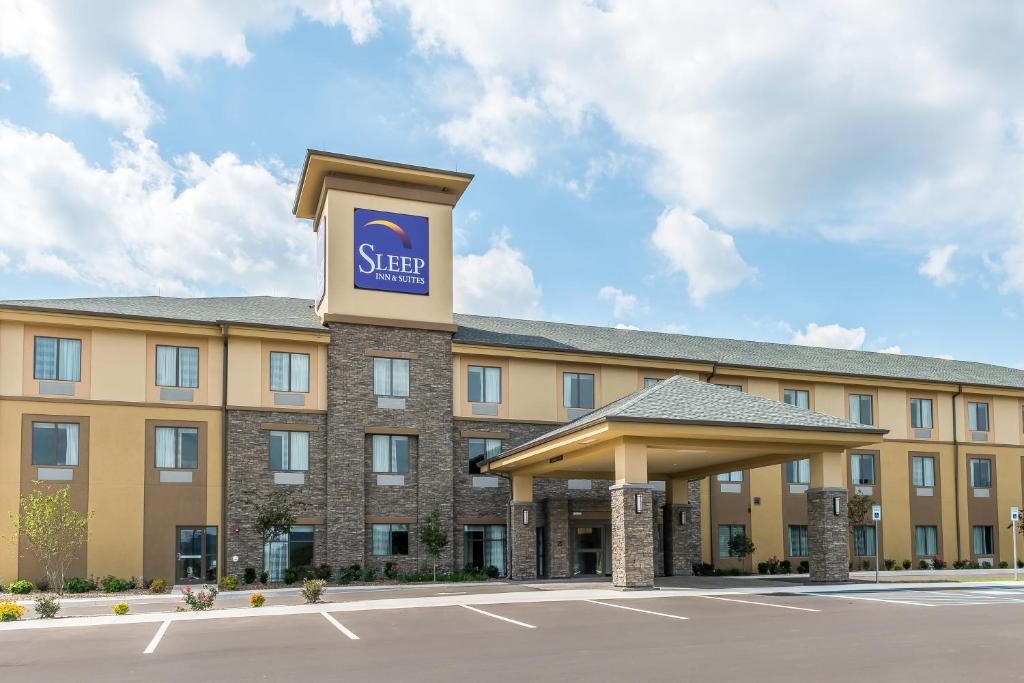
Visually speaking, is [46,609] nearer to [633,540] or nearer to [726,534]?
[633,540]

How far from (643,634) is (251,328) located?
19.5m

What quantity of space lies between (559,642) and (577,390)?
68.9ft

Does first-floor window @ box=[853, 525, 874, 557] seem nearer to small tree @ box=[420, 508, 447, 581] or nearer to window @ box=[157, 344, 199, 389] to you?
small tree @ box=[420, 508, 447, 581]

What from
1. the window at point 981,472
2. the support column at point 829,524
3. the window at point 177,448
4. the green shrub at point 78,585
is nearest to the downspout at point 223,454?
the window at point 177,448

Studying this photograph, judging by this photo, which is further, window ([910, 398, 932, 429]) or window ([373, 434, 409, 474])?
window ([910, 398, 932, 429])

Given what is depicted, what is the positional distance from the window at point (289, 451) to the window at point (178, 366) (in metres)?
3.14

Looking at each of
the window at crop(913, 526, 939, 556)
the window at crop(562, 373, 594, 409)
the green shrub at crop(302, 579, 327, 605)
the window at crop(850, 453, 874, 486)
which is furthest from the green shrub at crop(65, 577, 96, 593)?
the window at crop(913, 526, 939, 556)

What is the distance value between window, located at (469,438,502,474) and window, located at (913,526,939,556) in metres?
19.2


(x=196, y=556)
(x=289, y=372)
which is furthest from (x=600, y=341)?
(x=196, y=556)

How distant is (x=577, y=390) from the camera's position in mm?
36156

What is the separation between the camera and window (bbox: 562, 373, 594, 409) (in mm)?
35938

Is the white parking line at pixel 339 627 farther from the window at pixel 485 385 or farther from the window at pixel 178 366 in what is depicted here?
the window at pixel 485 385

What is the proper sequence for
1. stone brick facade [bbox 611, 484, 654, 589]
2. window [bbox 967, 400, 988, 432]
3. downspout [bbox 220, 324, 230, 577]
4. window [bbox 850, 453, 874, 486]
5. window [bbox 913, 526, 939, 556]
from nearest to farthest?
stone brick facade [bbox 611, 484, 654, 589] → downspout [bbox 220, 324, 230, 577] → window [bbox 850, 453, 874, 486] → window [bbox 913, 526, 939, 556] → window [bbox 967, 400, 988, 432]

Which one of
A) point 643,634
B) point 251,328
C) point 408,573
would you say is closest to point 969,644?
point 643,634
